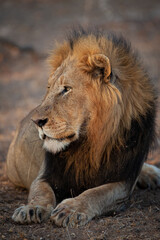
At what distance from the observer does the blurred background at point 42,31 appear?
11172mm

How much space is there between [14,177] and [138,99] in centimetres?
204

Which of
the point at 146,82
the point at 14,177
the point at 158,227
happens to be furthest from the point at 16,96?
the point at 158,227

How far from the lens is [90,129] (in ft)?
11.9

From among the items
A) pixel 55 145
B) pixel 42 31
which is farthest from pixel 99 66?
pixel 42 31

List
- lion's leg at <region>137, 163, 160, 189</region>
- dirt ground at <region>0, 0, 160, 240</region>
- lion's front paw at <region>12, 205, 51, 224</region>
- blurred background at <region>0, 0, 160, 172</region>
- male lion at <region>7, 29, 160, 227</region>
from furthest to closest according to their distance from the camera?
1. blurred background at <region>0, 0, 160, 172</region>
2. lion's leg at <region>137, 163, 160, 189</region>
3. male lion at <region>7, 29, 160, 227</region>
4. lion's front paw at <region>12, 205, 51, 224</region>
5. dirt ground at <region>0, 0, 160, 240</region>

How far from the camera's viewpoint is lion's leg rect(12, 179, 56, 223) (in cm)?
339

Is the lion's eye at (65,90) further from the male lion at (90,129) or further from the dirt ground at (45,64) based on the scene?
the dirt ground at (45,64)

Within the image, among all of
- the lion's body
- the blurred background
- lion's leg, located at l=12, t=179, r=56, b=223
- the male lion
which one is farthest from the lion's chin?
the blurred background

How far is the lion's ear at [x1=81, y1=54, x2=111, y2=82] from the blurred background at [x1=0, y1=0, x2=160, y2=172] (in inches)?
215

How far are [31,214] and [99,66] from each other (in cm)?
135

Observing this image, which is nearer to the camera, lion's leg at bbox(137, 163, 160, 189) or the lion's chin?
the lion's chin

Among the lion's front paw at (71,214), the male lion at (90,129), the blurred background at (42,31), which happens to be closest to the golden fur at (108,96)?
the male lion at (90,129)

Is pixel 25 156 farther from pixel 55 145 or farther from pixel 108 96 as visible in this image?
pixel 108 96

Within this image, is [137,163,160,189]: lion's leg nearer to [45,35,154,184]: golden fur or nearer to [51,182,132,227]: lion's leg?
[51,182,132,227]: lion's leg
